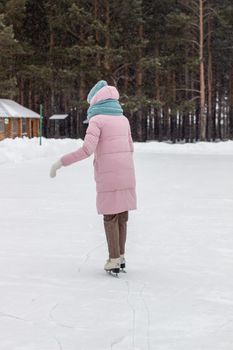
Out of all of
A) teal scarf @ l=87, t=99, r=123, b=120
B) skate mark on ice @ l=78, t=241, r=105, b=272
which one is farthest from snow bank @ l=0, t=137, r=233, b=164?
teal scarf @ l=87, t=99, r=123, b=120

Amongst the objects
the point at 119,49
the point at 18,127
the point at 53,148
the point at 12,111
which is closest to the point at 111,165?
the point at 53,148

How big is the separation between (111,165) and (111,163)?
20 mm

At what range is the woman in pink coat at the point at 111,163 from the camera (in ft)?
18.9

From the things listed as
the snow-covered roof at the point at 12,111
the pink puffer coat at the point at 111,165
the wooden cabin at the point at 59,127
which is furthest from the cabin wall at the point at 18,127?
the pink puffer coat at the point at 111,165

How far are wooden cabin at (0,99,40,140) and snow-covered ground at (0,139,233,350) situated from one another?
24.7 meters

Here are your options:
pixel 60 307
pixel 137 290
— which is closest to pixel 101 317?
pixel 60 307

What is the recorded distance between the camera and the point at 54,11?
4903 centimetres

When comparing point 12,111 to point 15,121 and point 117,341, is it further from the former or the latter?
point 117,341

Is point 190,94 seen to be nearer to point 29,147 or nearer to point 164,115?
point 164,115

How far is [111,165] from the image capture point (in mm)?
5809

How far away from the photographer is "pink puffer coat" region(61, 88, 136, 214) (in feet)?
18.9

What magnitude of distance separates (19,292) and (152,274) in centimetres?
140

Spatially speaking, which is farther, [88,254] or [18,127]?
[18,127]

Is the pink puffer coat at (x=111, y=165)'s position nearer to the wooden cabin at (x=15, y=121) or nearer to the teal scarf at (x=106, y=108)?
the teal scarf at (x=106, y=108)
